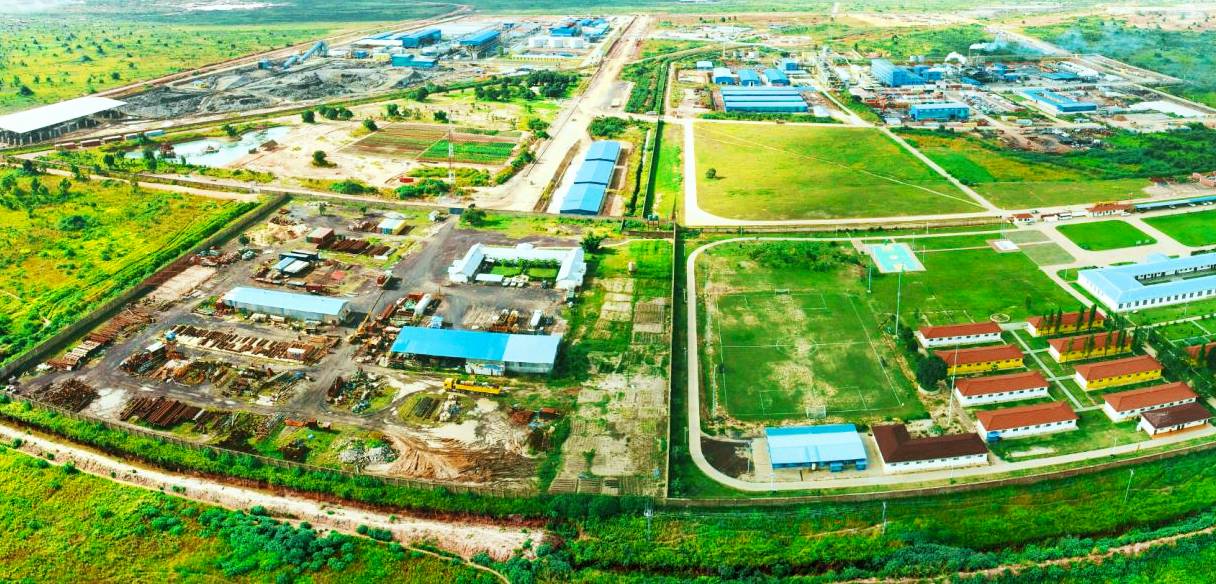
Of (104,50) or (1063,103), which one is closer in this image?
(1063,103)

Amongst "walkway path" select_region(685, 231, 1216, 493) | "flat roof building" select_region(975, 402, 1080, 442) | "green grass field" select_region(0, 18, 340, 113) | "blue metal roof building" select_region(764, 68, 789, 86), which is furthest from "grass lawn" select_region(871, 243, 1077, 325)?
"green grass field" select_region(0, 18, 340, 113)

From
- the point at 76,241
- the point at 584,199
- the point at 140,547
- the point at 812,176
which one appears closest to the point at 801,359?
the point at 584,199

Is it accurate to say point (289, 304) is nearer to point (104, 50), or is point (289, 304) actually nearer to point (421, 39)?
point (421, 39)

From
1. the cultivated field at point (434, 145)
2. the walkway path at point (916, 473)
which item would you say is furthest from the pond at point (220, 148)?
the walkway path at point (916, 473)

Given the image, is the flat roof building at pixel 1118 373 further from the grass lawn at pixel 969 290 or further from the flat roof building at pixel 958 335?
the grass lawn at pixel 969 290

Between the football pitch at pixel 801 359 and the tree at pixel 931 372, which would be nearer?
the football pitch at pixel 801 359

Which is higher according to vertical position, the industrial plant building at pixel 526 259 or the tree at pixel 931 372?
the industrial plant building at pixel 526 259

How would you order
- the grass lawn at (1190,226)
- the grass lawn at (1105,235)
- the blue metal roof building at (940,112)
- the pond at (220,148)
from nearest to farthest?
the grass lawn at (1105,235) < the grass lawn at (1190,226) < the pond at (220,148) < the blue metal roof building at (940,112)

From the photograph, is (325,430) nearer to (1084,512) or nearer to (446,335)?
(446,335)
